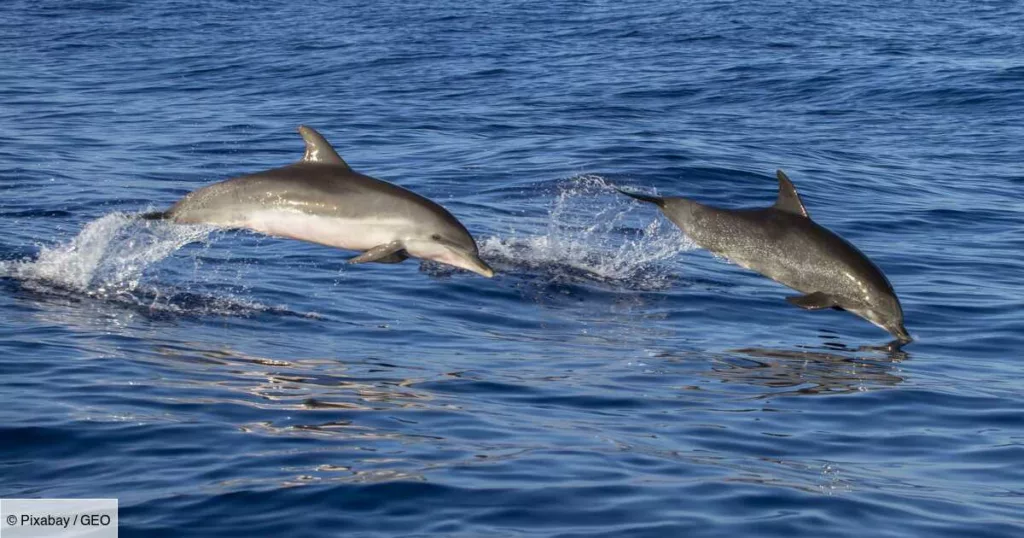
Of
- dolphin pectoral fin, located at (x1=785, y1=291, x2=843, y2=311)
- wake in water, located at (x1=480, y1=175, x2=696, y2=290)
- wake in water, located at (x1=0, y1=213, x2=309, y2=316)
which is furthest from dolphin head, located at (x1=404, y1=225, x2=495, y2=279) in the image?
wake in water, located at (x1=480, y1=175, x2=696, y2=290)

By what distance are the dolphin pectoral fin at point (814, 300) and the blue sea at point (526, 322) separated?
352mm

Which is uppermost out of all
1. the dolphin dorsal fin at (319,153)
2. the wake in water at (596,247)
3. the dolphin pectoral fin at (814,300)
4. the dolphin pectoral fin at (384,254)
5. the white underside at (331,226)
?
the dolphin dorsal fin at (319,153)

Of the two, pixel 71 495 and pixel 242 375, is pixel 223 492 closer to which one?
pixel 71 495

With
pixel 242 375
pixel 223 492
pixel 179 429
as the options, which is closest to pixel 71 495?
pixel 223 492

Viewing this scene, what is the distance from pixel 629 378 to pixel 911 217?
811cm

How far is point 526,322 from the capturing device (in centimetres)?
1122

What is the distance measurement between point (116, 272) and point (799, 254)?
526 centimetres

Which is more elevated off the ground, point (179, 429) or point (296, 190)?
point (296, 190)

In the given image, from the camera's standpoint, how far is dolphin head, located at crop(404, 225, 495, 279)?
9.70 metres

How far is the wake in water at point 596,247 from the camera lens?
1298 centimetres

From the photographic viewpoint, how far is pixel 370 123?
22766 mm

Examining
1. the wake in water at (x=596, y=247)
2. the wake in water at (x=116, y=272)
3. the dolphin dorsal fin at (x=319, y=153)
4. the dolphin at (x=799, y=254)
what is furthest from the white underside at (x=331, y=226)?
the wake in water at (x=596, y=247)

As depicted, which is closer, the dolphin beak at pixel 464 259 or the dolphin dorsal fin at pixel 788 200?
the dolphin beak at pixel 464 259

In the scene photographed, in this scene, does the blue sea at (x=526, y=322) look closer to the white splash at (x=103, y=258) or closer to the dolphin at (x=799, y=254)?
the white splash at (x=103, y=258)
